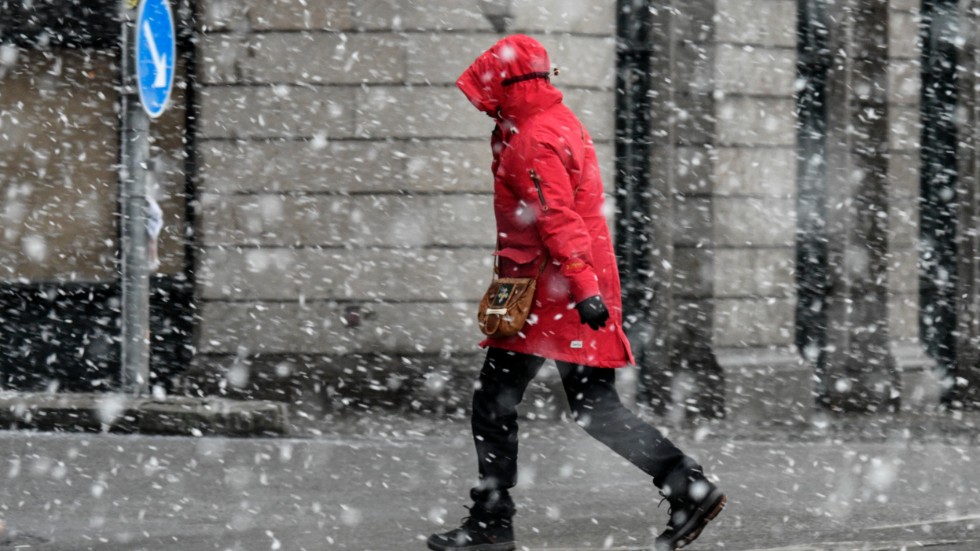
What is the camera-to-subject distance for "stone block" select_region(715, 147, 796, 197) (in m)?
10.2

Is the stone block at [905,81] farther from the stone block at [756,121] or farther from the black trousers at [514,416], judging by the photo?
the black trousers at [514,416]

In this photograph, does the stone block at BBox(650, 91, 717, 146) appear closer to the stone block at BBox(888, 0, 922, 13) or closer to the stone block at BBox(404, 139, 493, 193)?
the stone block at BBox(404, 139, 493, 193)

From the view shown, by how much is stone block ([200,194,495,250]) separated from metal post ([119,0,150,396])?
1.02 m

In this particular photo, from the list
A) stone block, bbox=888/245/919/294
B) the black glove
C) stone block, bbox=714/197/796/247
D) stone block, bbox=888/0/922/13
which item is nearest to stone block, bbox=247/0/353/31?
stone block, bbox=714/197/796/247

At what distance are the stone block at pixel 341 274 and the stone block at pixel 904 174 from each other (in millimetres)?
3450

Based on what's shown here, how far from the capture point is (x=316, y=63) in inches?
377

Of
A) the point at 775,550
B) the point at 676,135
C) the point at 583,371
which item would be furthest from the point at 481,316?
the point at 676,135

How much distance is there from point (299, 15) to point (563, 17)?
67.0 inches

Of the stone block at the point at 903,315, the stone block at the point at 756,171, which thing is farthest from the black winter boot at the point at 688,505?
the stone block at the point at 903,315

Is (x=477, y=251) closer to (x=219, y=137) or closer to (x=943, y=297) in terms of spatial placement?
(x=219, y=137)

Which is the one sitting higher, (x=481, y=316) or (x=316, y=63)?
(x=316, y=63)

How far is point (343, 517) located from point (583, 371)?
1.49m

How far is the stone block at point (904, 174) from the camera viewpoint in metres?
11.1

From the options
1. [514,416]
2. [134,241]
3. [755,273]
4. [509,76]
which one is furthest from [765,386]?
[509,76]
